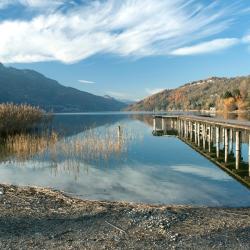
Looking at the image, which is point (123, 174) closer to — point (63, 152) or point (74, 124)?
point (63, 152)

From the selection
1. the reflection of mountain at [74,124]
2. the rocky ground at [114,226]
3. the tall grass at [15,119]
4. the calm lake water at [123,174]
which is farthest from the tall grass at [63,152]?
the reflection of mountain at [74,124]

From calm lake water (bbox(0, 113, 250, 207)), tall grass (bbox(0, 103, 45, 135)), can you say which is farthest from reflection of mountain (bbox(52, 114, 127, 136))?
calm lake water (bbox(0, 113, 250, 207))

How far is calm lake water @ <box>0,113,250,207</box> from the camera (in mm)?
13961

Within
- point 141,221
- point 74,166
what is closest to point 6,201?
point 141,221

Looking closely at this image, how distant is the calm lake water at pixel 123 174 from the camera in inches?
550

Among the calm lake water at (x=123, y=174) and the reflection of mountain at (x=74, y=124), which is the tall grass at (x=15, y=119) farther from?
the calm lake water at (x=123, y=174)

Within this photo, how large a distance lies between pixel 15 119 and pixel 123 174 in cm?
2055

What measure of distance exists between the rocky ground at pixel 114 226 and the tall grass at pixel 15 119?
23269mm

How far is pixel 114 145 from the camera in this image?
91.4 feet

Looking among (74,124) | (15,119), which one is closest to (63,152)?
(15,119)

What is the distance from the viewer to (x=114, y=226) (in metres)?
8.84

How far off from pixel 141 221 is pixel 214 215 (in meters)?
2.13

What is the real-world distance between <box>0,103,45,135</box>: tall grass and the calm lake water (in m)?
6.68

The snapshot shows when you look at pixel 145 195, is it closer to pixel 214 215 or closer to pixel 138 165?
pixel 214 215
